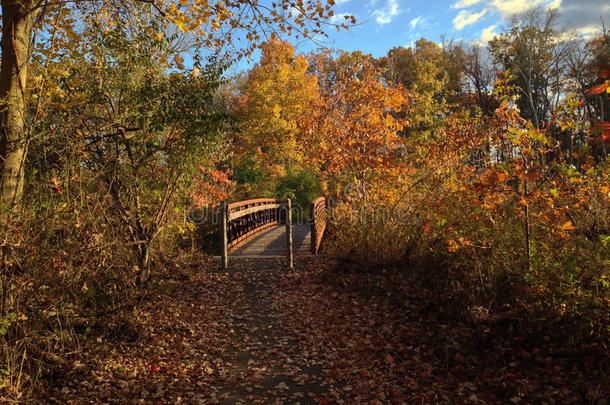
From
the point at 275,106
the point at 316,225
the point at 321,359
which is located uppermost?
the point at 275,106

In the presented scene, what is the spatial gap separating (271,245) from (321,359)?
6260 mm

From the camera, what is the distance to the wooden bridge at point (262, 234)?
8875 millimetres

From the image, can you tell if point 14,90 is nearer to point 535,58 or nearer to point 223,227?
point 223,227

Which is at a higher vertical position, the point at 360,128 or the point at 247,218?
the point at 360,128

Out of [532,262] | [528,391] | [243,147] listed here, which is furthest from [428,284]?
[243,147]

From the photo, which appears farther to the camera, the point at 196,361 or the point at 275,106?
the point at 275,106

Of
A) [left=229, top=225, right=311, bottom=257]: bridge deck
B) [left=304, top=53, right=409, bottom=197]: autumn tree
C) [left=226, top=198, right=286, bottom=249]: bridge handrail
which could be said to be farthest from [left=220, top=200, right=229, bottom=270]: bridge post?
[left=304, top=53, right=409, bottom=197]: autumn tree

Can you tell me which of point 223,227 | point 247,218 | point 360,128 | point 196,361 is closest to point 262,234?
point 247,218

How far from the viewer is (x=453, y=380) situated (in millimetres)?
4117

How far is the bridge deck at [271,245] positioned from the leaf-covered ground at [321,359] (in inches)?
124

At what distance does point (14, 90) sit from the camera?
14.4 ft

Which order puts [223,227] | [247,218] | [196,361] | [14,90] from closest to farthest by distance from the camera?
[14,90] → [196,361] → [223,227] → [247,218]

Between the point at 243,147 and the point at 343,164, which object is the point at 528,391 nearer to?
the point at 343,164

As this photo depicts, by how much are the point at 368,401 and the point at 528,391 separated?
1.38 metres
